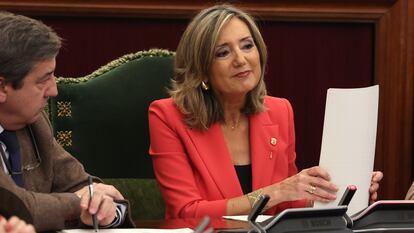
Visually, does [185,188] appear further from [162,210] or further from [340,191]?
[340,191]

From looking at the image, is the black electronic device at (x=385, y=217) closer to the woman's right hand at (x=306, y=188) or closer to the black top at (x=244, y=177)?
the woman's right hand at (x=306, y=188)

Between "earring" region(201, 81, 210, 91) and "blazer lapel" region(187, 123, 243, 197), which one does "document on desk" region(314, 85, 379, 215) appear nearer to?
"blazer lapel" region(187, 123, 243, 197)

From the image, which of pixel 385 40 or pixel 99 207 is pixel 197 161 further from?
pixel 385 40

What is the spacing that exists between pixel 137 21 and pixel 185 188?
1042 mm

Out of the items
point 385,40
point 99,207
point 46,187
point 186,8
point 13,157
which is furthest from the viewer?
point 385,40

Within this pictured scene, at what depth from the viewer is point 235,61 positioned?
2.98 meters

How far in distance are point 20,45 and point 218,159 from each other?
910mm

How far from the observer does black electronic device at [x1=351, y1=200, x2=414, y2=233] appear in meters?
1.85

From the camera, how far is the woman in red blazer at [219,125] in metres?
2.93

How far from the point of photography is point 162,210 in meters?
3.21

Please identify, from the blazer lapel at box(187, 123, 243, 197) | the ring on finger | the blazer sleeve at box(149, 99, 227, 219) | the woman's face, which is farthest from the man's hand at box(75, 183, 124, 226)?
the woman's face

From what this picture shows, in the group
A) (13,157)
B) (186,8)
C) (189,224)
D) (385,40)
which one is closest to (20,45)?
(13,157)

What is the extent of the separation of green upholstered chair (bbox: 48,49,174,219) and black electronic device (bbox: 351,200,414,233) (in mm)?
1382


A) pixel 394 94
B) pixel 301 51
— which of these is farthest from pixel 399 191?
pixel 301 51
